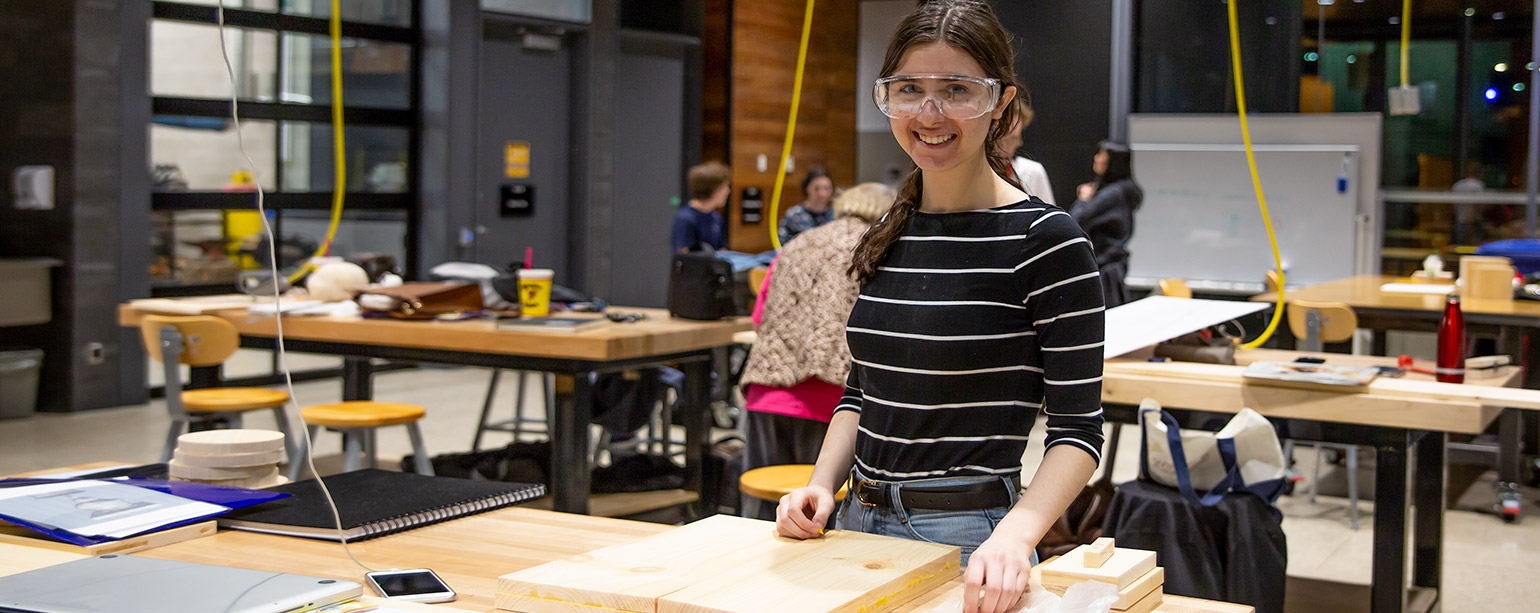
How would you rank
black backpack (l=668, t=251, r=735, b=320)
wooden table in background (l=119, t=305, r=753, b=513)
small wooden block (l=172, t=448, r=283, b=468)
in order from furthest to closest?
black backpack (l=668, t=251, r=735, b=320), wooden table in background (l=119, t=305, r=753, b=513), small wooden block (l=172, t=448, r=283, b=468)

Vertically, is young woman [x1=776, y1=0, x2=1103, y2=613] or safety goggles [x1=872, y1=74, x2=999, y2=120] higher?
safety goggles [x1=872, y1=74, x2=999, y2=120]

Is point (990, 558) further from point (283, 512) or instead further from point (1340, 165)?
point (1340, 165)

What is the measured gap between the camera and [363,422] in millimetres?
4492

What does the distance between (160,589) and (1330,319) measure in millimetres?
4575

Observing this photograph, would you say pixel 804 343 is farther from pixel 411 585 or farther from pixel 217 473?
pixel 411 585

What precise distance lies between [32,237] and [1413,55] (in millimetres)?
8369

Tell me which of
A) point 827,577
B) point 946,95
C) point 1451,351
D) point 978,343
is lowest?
point 827,577

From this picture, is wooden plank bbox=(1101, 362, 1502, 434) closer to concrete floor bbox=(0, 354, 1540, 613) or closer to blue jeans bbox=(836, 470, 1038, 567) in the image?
concrete floor bbox=(0, 354, 1540, 613)

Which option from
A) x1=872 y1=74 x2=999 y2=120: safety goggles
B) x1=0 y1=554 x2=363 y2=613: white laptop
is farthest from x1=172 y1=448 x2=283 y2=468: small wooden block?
x1=872 y1=74 x2=999 y2=120: safety goggles

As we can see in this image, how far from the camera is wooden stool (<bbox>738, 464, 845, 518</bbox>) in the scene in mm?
3412

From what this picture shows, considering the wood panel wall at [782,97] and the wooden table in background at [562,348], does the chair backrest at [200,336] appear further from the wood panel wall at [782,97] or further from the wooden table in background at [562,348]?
the wood panel wall at [782,97]

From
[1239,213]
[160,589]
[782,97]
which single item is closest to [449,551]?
[160,589]

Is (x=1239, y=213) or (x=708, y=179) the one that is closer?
(x=708, y=179)

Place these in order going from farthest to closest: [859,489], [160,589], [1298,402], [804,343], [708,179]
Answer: [708,179], [804,343], [1298,402], [859,489], [160,589]
